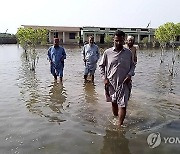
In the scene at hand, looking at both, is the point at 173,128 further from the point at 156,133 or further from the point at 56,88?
the point at 56,88

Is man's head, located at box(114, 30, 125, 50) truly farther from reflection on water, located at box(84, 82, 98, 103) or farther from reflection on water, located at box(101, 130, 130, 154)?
reflection on water, located at box(84, 82, 98, 103)

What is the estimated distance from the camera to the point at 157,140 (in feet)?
14.5

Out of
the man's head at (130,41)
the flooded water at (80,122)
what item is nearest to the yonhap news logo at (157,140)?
the flooded water at (80,122)

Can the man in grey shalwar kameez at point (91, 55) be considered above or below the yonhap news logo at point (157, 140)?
above

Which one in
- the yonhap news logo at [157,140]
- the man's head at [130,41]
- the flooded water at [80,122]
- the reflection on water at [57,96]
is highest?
the man's head at [130,41]

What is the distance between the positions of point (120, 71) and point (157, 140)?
4.52 feet

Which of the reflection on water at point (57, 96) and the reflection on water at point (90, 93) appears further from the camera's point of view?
the reflection on water at point (90, 93)

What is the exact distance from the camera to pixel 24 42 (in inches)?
764

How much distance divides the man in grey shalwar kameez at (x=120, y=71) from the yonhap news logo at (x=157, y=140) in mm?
668

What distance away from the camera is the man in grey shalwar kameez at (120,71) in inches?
193

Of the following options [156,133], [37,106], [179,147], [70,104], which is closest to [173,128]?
[156,133]

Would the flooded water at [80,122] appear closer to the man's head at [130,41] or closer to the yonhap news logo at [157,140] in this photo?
the yonhap news logo at [157,140]

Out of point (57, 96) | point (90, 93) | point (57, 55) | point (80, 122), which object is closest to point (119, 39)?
point (80, 122)

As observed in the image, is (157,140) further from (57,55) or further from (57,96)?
(57,55)
